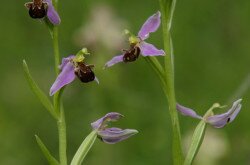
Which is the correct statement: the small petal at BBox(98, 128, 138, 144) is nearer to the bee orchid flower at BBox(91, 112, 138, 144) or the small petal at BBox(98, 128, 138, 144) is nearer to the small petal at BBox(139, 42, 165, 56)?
the bee orchid flower at BBox(91, 112, 138, 144)

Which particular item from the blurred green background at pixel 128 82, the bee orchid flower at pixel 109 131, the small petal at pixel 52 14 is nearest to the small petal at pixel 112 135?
the bee orchid flower at pixel 109 131

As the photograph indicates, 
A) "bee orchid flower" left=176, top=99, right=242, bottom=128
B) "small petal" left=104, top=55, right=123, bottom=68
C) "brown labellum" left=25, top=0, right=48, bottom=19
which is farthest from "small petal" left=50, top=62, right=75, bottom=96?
"bee orchid flower" left=176, top=99, right=242, bottom=128

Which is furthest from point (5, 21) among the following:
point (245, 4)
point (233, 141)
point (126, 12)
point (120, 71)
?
point (233, 141)

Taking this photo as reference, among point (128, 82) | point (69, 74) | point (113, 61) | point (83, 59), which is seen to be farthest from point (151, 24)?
point (128, 82)

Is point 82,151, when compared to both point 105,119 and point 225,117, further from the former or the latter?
point 225,117

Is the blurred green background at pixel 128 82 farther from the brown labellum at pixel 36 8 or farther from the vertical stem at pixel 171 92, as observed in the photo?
the brown labellum at pixel 36 8

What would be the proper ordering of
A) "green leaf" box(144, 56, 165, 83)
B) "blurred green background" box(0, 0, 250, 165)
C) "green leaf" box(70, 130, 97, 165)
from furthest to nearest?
"blurred green background" box(0, 0, 250, 165), "green leaf" box(70, 130, 97, 165), "green leaf" box(144, 56, 165, 83)
